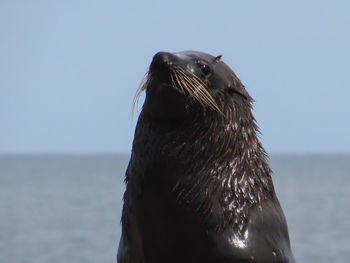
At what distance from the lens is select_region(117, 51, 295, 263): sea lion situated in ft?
24.4

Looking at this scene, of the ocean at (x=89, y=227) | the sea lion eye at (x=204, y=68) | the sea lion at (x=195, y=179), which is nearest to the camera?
the sea lion at (x=195, y=179)

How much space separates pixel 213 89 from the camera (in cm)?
762

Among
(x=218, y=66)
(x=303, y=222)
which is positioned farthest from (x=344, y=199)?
(x=218, y=66)

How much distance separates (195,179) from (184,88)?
62 centimetres

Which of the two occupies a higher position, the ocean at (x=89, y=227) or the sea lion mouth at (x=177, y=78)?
the ocean at (x=89, y=227)

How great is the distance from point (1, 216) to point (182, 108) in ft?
142

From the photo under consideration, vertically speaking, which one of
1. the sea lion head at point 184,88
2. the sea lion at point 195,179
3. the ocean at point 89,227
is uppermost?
the ocean at point 89,227

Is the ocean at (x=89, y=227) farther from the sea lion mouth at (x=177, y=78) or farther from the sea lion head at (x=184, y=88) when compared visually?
the sea lion mouth at (x=177, y=78)

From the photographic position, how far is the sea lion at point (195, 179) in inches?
292

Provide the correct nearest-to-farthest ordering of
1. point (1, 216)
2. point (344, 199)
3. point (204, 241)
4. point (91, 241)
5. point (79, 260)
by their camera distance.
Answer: point (204, 241)
point (79, 260)
point (91, 241)
point (1, 216)
point (344, 199)

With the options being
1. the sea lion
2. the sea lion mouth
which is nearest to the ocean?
the sea lion

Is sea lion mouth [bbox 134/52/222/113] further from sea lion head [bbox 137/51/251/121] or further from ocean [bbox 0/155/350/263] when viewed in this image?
ocean [bbox 0/155/350/263]

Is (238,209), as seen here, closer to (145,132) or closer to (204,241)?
(204,241)

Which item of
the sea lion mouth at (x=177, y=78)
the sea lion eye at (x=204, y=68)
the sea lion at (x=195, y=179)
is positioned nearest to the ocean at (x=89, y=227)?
the sea lion at (x=195, y=179)
